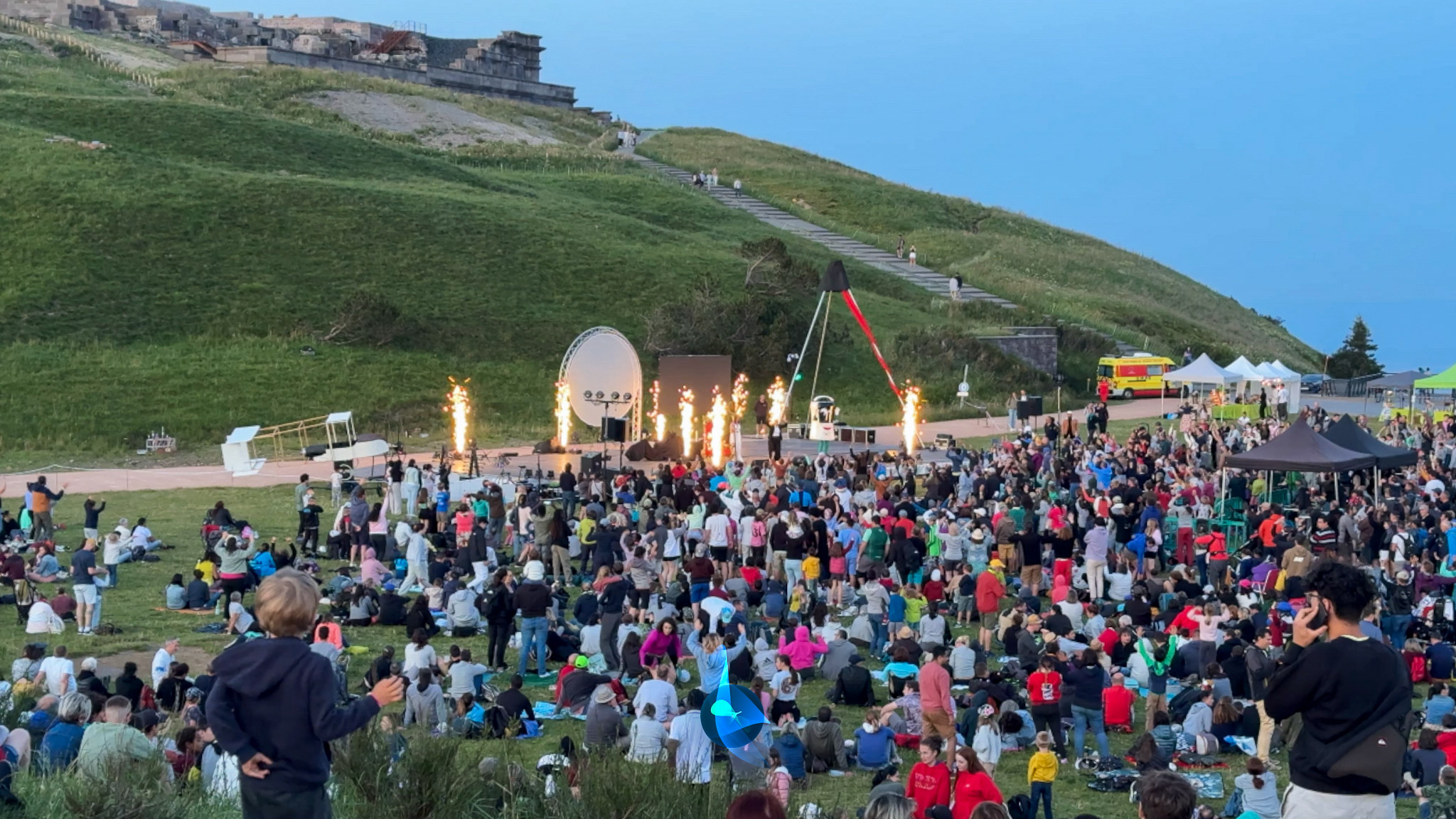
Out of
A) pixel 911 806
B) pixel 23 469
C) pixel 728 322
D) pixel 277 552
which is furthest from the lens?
pixel 728 322

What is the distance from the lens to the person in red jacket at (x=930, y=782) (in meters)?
12.1

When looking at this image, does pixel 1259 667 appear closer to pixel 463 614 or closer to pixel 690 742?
pixel 690 742

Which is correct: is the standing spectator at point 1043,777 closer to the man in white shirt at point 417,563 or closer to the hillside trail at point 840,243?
the man in white shirt at point 417,563

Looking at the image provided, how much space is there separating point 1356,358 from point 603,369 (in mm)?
50212

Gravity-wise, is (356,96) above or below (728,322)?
above

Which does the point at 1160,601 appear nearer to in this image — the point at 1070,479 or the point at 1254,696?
the point at 1254,696

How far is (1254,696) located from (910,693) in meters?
3.75

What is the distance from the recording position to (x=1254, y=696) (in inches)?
651

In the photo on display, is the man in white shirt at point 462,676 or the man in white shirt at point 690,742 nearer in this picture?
the man in white shirt at point 690,742

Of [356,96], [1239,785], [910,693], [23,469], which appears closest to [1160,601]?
[910,693]

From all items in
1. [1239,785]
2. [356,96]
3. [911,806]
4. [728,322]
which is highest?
[356,96]

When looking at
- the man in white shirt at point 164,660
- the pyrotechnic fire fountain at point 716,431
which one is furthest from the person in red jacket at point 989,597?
the pyrotechnic fire fountain at point 716,431

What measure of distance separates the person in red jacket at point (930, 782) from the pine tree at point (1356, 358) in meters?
65.0

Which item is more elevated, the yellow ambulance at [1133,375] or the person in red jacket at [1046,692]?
the yellow ambulance at [1133,375]
